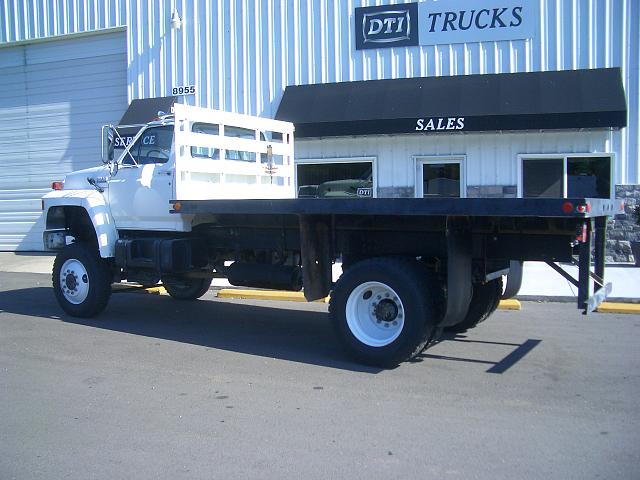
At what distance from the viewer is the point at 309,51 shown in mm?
15977

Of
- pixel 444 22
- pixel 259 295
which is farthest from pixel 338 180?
pixel 259 295

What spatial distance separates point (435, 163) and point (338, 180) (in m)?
2.40

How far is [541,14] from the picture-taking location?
14391 millimetres

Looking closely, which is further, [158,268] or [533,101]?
[533,101]

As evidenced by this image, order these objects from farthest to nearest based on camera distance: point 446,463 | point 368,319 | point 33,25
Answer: point 33,25
point 368,319
point 446,463

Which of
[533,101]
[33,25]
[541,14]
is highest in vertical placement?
[33,25]

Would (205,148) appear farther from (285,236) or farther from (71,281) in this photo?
(71,281)

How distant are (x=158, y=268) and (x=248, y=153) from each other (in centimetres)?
225

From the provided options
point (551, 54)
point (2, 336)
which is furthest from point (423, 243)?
point (551, 54)

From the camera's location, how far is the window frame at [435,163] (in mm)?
14594

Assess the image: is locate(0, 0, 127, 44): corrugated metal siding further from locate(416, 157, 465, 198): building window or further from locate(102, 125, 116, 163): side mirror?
locate(102, 125, 116, 163): side mirror

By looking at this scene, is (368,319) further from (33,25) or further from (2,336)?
(33,25)

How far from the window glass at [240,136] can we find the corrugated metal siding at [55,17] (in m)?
10.5

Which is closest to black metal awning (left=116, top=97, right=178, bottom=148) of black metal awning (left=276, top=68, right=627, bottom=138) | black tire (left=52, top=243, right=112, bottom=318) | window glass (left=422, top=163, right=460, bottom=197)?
black metal awning (left=276, top=68, right=627, bottom=138)
